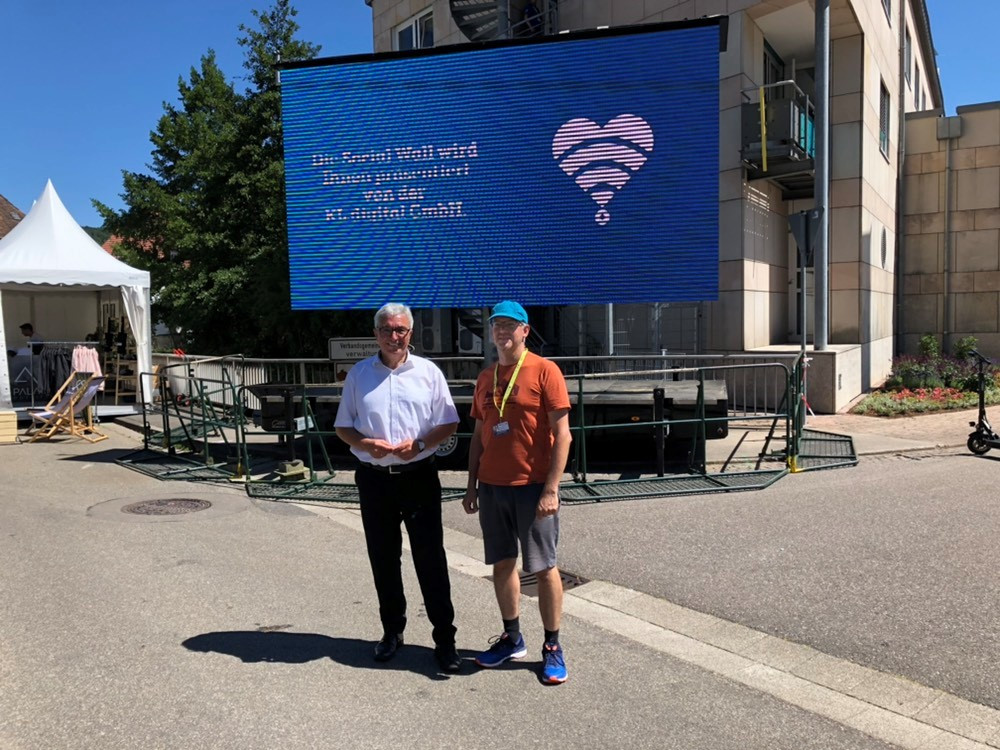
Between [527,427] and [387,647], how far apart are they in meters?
1.42

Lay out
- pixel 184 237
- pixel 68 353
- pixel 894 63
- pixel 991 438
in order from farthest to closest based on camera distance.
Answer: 1. pixel 184 237
2. pixel 894 63
3. pixel 68 353
4. pixel 991 438

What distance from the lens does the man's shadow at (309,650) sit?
4.08 metres

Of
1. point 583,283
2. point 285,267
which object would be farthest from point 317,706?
point 285,267

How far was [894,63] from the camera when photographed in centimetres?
2008

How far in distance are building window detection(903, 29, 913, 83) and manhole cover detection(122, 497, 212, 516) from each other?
21.5 meters

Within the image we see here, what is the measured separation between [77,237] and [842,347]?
15.6m

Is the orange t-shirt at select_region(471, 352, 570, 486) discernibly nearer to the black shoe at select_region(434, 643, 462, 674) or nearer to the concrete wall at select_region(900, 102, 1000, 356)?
the black shoe at select_region(434, 643, 462, 674)

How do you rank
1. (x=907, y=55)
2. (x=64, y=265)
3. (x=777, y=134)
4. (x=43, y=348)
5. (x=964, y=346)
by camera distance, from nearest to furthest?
(x=777, y=134) → (x=64, y=265) → (x=43, y=348) → (x=964, y=346) → (x=907, y=55)

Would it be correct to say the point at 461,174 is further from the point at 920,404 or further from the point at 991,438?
the point at 920,404

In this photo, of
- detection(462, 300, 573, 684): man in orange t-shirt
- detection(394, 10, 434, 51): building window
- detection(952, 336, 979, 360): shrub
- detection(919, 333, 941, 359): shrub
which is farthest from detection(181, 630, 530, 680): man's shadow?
detection(394, 10, 434, 51): building window

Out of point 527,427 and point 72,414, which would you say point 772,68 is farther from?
point 527,427

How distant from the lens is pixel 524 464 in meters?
3.84

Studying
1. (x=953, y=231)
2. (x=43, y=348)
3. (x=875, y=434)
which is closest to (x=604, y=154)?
(x=875, y=434)

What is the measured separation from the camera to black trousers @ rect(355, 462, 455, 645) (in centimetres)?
408
